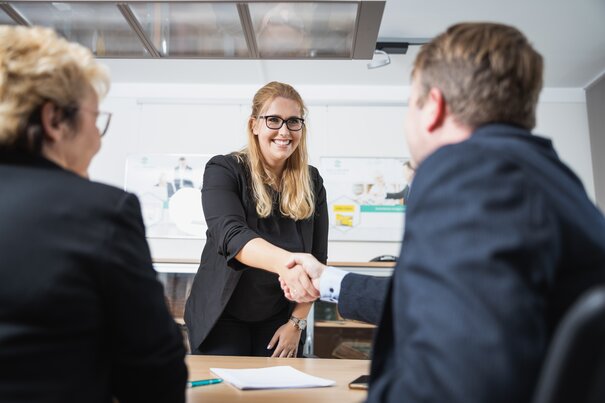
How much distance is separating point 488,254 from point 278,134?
4.82ft

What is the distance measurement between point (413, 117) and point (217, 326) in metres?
1.12

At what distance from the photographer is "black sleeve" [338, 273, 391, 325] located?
4.29 feet

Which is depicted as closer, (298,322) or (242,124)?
(298,322)

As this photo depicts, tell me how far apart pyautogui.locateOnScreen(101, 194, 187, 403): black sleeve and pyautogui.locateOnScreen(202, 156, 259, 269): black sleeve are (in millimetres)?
809

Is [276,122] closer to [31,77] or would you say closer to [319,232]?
[319,232]

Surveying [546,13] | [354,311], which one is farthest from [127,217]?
[546,13]

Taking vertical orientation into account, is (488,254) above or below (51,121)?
below

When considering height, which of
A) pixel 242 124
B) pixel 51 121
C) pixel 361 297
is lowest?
pixel 361 297

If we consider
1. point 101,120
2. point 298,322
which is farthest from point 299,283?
point 101,120

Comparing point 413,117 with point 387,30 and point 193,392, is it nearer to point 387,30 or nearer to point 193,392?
point 193,392

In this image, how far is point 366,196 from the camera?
194 inches

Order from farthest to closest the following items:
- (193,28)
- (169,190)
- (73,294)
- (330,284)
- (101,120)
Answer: (169,190) < (193,28) < (330,284) < (101,120) < (73,294)

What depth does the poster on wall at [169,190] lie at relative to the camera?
4.98 meters

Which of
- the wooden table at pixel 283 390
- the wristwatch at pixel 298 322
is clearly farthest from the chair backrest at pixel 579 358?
the wristwatch at pixel 298 322
